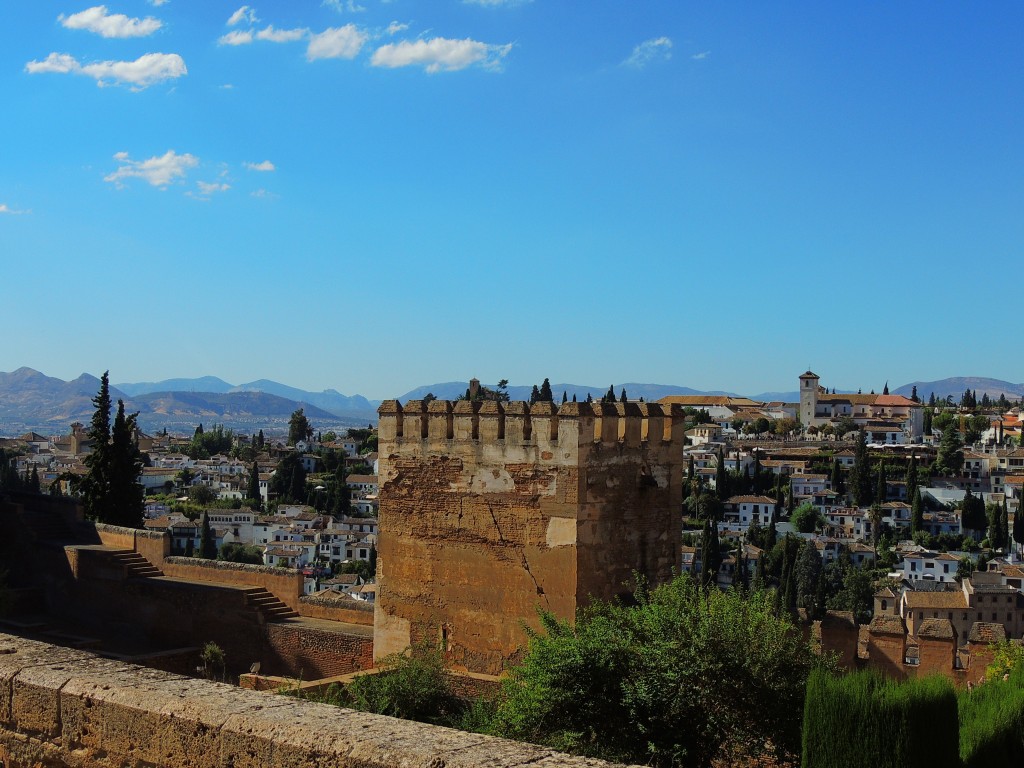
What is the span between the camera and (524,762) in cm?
443

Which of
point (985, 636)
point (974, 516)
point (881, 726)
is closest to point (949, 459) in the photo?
point (974, 516)

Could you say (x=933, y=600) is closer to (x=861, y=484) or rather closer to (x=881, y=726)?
(x=861, y=484)

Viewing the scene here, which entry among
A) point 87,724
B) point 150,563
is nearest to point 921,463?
point 150,563

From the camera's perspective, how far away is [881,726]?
6.75m

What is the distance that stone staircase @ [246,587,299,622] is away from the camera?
51.6 feet

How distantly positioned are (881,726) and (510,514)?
17.4ft

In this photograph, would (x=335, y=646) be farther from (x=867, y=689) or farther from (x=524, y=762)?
(x=524, y=762)

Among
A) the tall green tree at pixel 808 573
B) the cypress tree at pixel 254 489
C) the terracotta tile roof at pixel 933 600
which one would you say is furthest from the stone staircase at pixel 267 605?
the cypress tree at pixel 254 489

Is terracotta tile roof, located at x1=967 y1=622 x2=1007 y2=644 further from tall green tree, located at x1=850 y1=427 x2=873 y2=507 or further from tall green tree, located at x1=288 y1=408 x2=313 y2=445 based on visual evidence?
tall green tree, located at x1=288 y1=408 x2=313 y2=445

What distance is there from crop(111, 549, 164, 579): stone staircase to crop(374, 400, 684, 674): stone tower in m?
6.94

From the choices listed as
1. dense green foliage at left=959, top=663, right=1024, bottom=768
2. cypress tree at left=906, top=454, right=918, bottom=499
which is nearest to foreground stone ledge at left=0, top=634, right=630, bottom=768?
dense green foliage at left=959, top=663, right=1024, bottom=768

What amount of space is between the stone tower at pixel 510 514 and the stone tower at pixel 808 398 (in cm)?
15768

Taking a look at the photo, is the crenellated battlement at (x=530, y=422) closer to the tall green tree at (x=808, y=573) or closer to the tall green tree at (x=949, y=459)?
the tall green tree at (x=808, y=573)

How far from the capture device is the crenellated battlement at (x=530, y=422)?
11.1 meters
